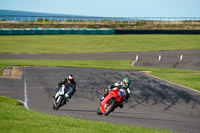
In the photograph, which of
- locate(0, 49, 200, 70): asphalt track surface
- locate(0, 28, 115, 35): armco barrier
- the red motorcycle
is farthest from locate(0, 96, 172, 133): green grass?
locate(0, 28, 115, 35): armco barrier

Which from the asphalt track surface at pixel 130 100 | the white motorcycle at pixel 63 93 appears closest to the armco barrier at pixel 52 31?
the asphalt track surface at pixel 130 100

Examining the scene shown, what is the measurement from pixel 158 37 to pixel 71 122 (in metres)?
66.4

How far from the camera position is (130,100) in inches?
892

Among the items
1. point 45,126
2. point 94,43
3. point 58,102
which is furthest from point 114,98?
point 94,43

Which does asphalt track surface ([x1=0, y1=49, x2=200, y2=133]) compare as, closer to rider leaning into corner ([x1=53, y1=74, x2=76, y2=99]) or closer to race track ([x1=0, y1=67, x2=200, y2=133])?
race track ([x1=0, y1=67, x2=200, y2=133])

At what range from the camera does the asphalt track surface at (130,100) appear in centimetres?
1725

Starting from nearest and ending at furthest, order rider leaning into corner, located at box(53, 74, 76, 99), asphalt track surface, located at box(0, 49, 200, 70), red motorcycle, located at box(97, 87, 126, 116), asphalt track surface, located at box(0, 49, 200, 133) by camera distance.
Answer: red motorcycle, located at box(97, 87, 126, 116), asphalt track surface, located at box(0, 49, 200, 133), rider leaning into corner, located at box(53, 74, 76, 99), asphalt track surface, located at box(0, 49, 200, 70)

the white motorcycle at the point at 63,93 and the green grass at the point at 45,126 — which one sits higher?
the green grass at the point at 45,126

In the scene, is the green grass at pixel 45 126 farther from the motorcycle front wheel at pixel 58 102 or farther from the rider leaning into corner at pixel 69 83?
the motorcycle front wheel at pixel 58 102

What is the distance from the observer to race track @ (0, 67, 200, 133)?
56.6ft

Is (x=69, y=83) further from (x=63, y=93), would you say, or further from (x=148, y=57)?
(x=148, y=57)

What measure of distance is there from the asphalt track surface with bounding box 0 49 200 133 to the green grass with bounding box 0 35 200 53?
995 inches

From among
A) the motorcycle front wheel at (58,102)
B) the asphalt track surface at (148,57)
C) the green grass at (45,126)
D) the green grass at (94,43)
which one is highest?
the green grass at (45,126)

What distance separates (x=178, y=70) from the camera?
40.5 m
